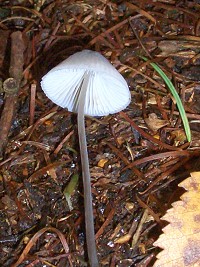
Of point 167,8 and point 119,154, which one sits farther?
point 167,8

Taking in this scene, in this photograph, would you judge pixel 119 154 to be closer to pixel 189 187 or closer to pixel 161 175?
pixel 161 175

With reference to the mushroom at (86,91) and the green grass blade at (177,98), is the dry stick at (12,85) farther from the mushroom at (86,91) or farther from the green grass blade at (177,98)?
the green grass blade at (177,98)

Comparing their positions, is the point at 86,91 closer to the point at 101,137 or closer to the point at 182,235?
the point at 101,137

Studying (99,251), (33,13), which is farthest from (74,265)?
(33,13)

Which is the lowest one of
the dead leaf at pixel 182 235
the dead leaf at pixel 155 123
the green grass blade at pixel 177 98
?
the dead leaf at pixel 182 235

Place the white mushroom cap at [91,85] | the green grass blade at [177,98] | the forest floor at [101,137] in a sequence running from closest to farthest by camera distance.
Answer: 1. the white mushroom cap at [91,85]
2. the forest floor at [101,137]
3. the green grass blade at [177,98]

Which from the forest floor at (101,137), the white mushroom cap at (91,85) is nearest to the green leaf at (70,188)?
the forest floor at (101,137)

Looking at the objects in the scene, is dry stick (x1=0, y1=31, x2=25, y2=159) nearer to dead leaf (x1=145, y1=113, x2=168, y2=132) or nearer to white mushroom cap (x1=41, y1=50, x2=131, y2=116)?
white mushroom cap (x1=41, y1=50, x2=131, y2=116)

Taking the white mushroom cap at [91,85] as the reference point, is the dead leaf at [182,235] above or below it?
below

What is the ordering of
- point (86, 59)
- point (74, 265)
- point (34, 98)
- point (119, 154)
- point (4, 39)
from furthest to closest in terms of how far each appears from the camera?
point (4, 39)
point (34, 98)
point (119, 154)
point (74, 265)
point (86, 59)
